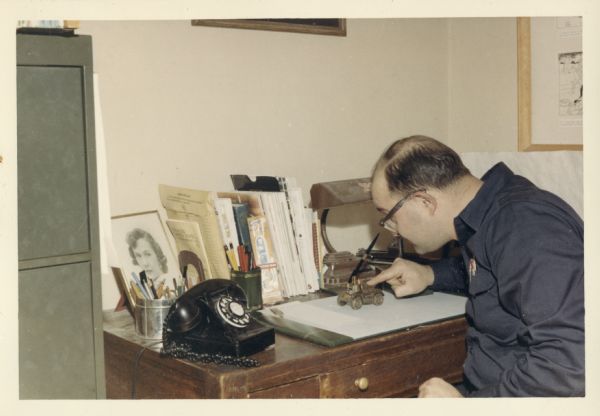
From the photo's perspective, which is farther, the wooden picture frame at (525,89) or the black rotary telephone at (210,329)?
the wooden picture frame at (525,89)

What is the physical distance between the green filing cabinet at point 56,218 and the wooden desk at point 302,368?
228 mm

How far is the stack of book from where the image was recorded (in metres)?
1.88

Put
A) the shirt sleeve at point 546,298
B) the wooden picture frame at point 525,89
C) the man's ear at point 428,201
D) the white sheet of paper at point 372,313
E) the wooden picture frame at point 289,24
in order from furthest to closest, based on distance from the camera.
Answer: the wooden picture frame at point 525,89 → the wooden picture frame at point 289,24 → the man's ear at point 428,201 → the white sheet of paper at point 372,313 → the shirt sleeve at point 546,298

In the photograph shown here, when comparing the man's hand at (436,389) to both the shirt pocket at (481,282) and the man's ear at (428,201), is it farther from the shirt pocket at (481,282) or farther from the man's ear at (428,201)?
the man's ear at (428,201)

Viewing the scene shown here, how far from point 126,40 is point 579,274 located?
1.31 m

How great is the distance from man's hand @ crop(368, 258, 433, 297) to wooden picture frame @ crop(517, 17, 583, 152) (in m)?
0.68

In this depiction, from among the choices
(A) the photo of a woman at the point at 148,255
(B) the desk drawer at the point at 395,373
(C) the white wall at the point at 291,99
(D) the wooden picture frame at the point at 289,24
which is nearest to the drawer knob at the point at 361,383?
(B) the desk drawer at the point at 395,373

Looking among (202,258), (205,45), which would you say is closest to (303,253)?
(202,258)

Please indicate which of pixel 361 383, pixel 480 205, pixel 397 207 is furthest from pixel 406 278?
pixel 361 383

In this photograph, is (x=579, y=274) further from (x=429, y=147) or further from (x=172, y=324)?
(x=172, y=324)

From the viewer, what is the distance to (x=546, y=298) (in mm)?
1449

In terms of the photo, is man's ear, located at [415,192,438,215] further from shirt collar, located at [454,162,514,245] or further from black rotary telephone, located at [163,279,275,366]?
black rotary telephone, located at [163,279,275,366]

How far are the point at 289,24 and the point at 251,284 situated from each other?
0.88 m

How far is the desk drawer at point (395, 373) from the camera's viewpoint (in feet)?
5.14
